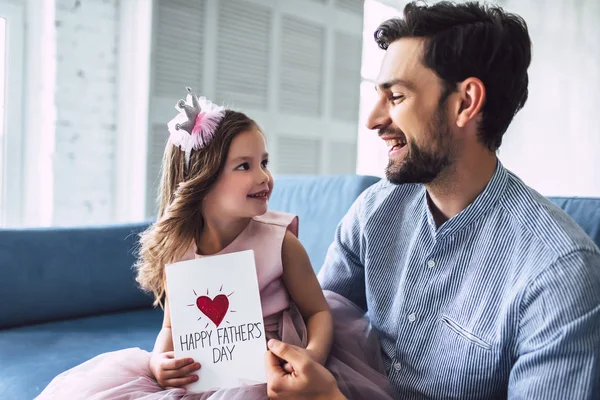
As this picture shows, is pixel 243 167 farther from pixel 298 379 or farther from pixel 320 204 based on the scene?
pixel 320 204

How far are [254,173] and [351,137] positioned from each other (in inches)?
137

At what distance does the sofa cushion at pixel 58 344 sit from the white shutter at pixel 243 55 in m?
1.90

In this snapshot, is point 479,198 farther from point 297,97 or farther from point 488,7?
point 297,97

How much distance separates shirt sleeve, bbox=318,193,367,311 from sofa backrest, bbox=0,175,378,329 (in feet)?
1.34

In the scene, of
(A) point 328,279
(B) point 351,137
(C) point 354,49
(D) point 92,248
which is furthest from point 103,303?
(C) point 354,49

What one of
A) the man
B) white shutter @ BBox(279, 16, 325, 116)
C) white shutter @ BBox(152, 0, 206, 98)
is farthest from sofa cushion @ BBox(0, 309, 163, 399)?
white shutter @ BBox(279, 16, 325, 116)

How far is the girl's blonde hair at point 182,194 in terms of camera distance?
1.29 meters

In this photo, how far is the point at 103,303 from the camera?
79.4 inches

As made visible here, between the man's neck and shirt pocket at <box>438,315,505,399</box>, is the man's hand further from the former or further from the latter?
the man's neck

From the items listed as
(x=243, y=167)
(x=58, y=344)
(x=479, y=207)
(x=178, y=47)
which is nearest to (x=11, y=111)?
(x=178, y=47)

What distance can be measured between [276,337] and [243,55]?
8.94 ft

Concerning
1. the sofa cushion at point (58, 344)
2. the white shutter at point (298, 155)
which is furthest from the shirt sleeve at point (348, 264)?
the white shutter at point (298, 155)

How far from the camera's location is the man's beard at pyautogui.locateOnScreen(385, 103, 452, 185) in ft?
3.75

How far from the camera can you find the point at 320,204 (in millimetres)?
1944
